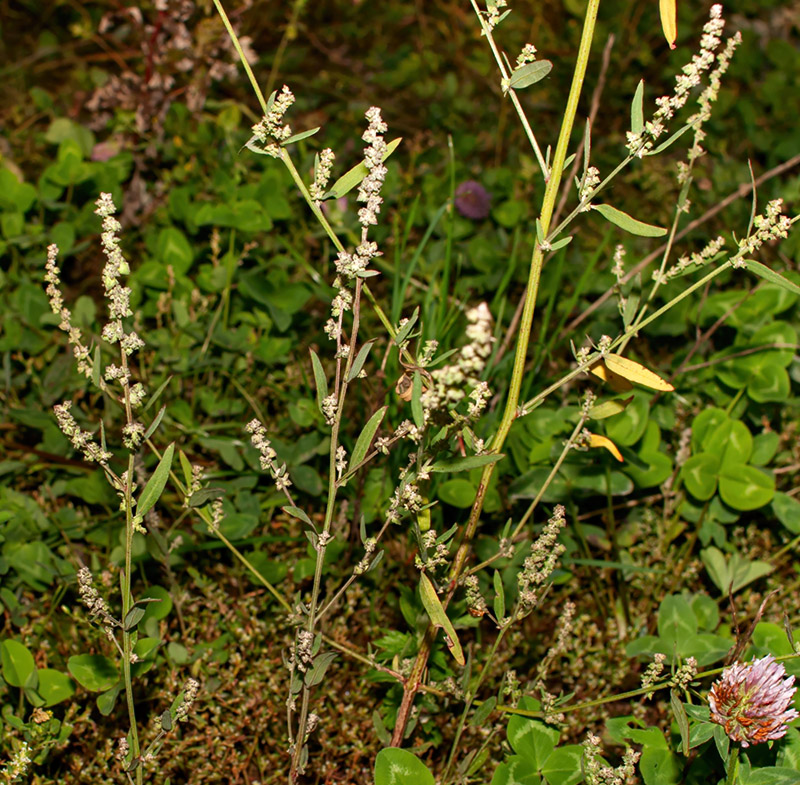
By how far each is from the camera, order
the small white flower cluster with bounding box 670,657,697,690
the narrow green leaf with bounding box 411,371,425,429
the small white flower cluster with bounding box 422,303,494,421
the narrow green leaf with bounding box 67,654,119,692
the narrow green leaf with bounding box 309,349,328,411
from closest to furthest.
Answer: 1. the small white flower cluster with bounding box 422,303,494,421
2. the narrow green leaf with bounding box 411,371,425,429
3. the narrow green leaf with bounding box 309,349,328,411
4. the small white flower cluster with bounding box 670,657,697,690
5. the narrow green leaf with bounding box 67,654,119,692

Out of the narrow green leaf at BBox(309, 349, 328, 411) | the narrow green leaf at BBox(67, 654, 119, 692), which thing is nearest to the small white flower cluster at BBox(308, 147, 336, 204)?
the narrow green leaf at BBox(309, 349, 328, 411)

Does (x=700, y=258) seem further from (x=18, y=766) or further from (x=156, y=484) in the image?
(x=18, y=766)

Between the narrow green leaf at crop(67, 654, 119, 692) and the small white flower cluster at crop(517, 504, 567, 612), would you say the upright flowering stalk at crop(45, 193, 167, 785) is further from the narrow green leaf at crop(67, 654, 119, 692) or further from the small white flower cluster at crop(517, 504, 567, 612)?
the small white flower cluster at crop(517, 504, 567, 612)

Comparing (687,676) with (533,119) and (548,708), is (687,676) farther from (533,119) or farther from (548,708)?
(533,119)

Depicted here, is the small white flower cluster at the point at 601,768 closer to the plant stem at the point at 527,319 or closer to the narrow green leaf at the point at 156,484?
the plant stem at the point at 527,319

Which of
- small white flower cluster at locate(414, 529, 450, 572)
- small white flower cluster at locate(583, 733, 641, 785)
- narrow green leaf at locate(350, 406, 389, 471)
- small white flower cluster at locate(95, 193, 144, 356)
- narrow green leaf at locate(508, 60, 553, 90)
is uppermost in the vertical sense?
narrow green leaf at locate(508, 60, 553, 90)

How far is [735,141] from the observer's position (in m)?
3.51

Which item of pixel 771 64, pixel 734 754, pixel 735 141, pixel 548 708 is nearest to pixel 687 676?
pixel 734 754

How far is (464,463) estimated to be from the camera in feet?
4.30

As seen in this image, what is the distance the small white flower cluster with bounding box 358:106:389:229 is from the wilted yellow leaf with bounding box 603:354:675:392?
0.42 metres

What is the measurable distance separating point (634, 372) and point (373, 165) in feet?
1.62

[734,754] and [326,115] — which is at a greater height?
[326,115]

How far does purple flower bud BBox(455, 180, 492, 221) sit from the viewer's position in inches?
115

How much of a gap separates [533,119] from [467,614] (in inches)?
95.5
